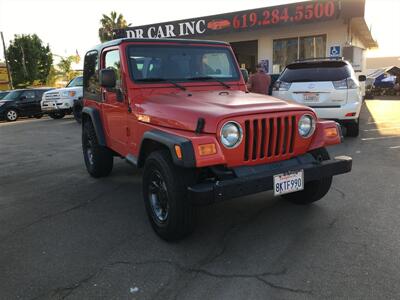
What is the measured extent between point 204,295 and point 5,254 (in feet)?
6.80

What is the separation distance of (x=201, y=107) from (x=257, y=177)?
2.83 feet

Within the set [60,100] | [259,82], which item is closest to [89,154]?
[259,82]

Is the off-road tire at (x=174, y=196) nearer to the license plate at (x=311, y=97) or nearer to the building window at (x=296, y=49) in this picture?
the license plate at (x=311, y=97)

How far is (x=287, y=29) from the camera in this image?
682 inches

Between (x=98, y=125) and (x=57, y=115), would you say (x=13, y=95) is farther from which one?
(x=98, y=125)

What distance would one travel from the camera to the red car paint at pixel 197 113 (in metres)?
3.34

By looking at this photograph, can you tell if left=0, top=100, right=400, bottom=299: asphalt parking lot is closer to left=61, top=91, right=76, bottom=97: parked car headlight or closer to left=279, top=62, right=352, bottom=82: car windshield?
left=279, top=62, right=352, bottom=82: car windshield

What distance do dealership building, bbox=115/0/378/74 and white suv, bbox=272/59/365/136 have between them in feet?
24.1

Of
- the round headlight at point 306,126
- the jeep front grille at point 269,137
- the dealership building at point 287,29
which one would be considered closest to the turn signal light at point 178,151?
the jeep front grille at point 269,137

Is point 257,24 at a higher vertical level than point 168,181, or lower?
higher

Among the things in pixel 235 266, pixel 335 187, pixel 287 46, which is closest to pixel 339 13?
pixel 287 46

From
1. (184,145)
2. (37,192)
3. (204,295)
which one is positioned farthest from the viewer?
(37,192)

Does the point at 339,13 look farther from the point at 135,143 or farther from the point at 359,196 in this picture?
the point at 135,143

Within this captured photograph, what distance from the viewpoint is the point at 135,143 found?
4422 mm
